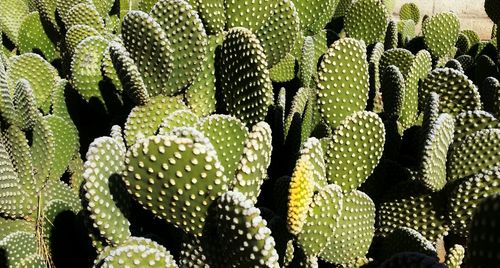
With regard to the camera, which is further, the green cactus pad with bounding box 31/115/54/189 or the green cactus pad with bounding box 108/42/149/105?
the green cactus pad with bounding box 31/115/54/189

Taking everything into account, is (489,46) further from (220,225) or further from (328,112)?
(220,225)

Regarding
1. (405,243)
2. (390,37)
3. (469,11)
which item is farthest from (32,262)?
(469,11)

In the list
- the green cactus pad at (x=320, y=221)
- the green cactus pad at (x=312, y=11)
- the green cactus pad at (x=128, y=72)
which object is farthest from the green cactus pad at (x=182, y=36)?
the green cactus pad at (x=312, y=11)

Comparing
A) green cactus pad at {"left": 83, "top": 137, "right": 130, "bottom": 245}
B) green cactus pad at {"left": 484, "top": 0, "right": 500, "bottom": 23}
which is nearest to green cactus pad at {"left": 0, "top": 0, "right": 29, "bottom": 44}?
green cactus pad at {"left": 83, "top": 137, "right": 130, "bottom": 245}

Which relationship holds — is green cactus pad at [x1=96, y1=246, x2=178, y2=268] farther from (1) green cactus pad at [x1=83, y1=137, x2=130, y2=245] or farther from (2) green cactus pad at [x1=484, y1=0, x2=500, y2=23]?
(2) green cactus pad at [x1=484, y1=0, x2=500, y2=23]

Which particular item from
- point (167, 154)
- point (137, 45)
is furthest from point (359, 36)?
point (167, 154)

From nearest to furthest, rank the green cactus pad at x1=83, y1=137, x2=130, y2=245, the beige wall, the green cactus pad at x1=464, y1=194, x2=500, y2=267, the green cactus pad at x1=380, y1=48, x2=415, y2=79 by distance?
the green cactus pad at x1=464, y1=194, x2=500, y2=267 → the green cactus pad at x1=83, y1=137, x2=130, y2=245 → the green cactus pad at x1=380, y1=48, x2=415, y2=79 → the beige wall

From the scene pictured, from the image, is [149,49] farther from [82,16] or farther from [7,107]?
[82,16]
